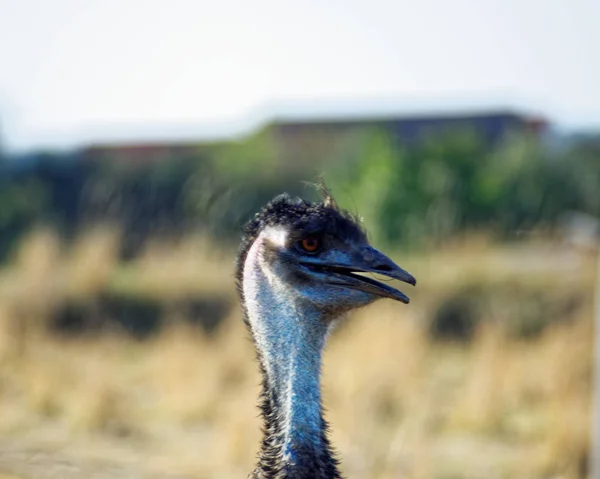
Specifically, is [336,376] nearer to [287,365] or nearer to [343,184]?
[343,184]

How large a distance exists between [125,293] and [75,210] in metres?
3.33

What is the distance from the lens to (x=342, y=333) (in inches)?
322

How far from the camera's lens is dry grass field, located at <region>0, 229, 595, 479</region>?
6.14 m

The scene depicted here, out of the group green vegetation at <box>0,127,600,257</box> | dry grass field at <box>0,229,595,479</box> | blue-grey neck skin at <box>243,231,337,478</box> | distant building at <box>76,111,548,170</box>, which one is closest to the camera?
blue-grey neck skin at <box>243,231,337,478</box>

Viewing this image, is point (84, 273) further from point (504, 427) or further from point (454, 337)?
point (504, 427)

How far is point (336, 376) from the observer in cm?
738

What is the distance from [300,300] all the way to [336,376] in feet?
16.6

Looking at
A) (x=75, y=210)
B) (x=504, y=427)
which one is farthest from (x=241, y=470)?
(x=75, y=210)

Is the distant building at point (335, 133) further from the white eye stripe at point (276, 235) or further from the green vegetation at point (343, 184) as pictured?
the white eye stripe at point (276, 235)

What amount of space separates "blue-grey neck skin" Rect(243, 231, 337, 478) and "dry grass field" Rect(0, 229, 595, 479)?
2.26 m

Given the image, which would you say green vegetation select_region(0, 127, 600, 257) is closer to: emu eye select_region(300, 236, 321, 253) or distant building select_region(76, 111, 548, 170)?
distant building select_region(76, 111, 548, 170)

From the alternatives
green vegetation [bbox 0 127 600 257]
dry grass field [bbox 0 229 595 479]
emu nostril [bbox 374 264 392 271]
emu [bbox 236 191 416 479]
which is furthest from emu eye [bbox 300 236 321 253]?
green vegetation [bbox 0 127 600 257]

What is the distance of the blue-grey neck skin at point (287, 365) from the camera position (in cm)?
230

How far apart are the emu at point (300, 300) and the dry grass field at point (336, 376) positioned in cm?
227
